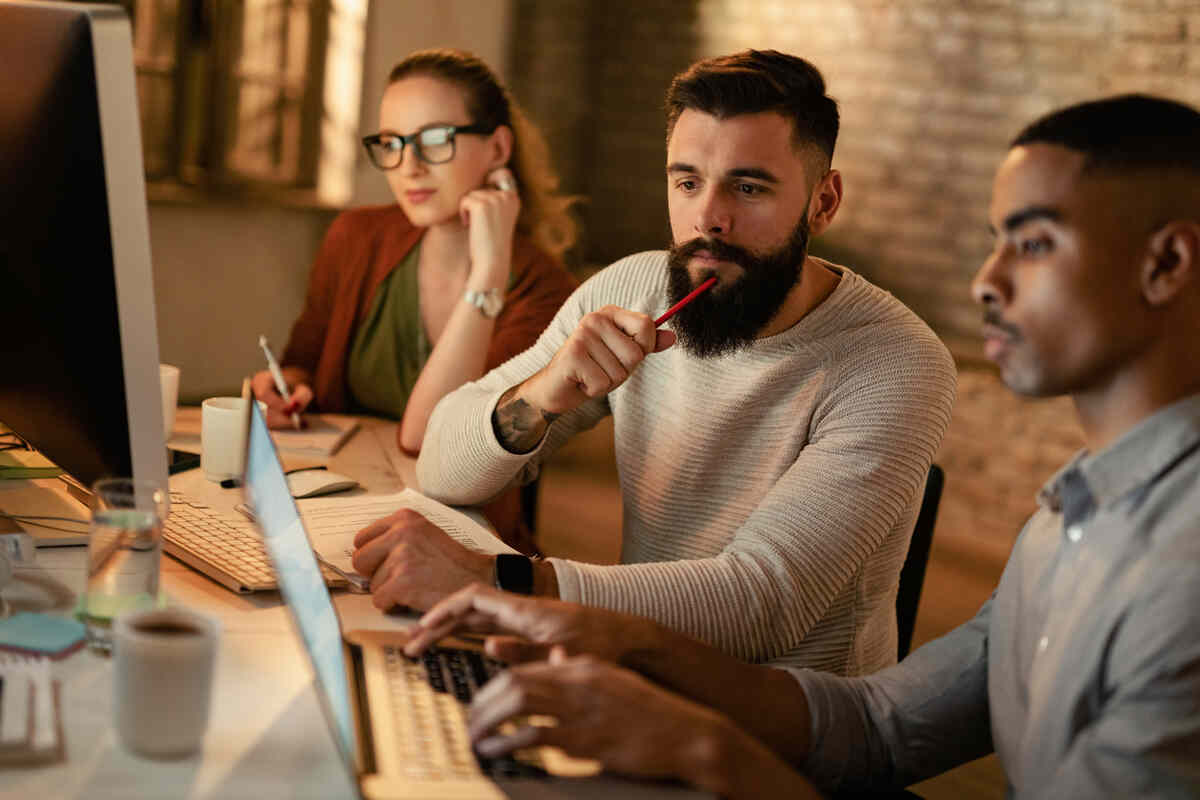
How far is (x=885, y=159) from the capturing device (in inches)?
185

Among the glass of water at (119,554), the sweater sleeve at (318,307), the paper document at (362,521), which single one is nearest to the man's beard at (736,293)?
the paper document at (362,521)

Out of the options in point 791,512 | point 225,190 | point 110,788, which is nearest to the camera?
point 110,788

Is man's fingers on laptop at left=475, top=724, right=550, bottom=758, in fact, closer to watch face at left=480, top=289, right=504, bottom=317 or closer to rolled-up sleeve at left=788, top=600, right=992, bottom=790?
rolled-up sleeve at left=788, top=600, right=992, bottom=790

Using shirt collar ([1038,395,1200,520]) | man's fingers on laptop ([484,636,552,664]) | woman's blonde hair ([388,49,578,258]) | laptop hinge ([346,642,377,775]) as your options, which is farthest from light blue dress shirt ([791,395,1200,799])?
woman's blonde hair ([388,49,578,258])

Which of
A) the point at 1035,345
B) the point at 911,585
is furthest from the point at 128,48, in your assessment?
the point at 911,585

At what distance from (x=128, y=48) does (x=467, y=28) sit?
409cm

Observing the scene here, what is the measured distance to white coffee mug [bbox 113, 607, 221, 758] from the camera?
0.86m

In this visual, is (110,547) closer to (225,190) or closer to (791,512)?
(791,512)

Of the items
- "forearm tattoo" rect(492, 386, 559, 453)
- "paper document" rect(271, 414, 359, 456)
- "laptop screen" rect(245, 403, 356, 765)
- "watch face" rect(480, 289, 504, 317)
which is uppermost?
"laptop screen" rect(245, 403, 356, 765)

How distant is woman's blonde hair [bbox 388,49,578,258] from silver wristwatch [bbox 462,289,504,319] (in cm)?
33

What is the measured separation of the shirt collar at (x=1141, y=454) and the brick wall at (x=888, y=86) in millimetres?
3549

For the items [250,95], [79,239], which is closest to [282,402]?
[79,239]

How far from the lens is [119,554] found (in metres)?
1.08

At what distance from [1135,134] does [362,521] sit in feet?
3.13
